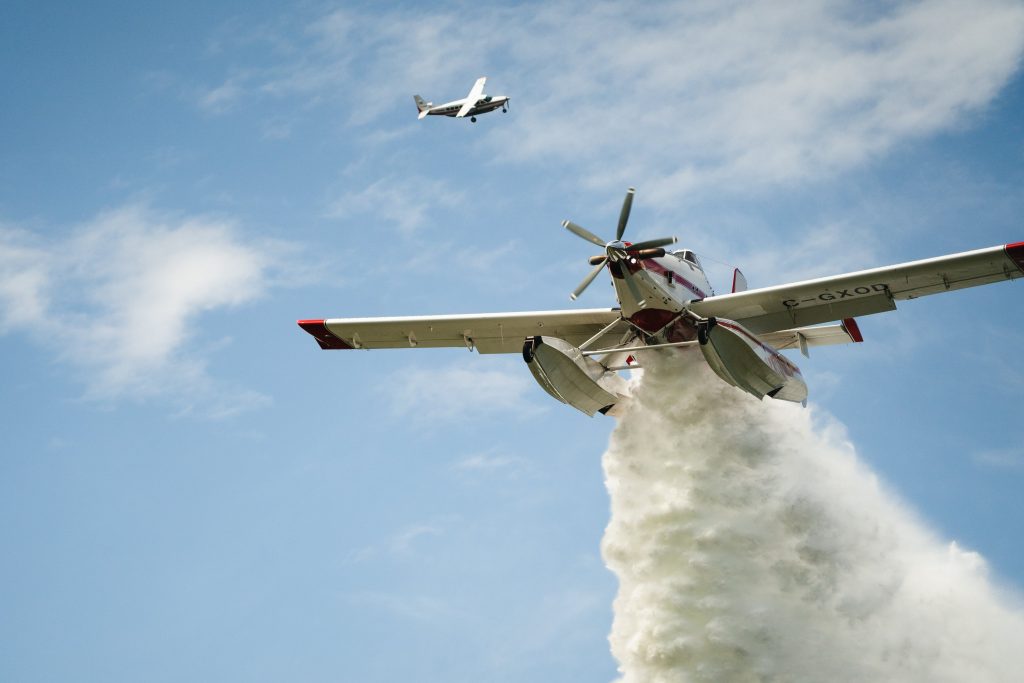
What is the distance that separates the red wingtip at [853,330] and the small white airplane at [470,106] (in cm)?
2968

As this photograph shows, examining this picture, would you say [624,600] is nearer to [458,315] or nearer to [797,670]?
[797,670]

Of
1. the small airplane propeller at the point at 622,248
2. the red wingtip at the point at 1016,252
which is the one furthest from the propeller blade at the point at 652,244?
the red wingtip at the point at 1016,252

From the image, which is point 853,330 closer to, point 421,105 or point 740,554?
point 740,554

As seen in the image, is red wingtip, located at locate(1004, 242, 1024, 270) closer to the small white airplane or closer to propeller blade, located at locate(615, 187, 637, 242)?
propeller blade, located at locate(615, 187, 637, 242)

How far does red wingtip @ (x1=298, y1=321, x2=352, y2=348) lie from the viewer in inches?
1176

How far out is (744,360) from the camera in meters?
25.2

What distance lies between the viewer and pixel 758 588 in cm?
2623

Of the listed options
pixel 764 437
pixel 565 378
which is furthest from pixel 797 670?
pixel 565 378

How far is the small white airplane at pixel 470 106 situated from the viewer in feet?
181

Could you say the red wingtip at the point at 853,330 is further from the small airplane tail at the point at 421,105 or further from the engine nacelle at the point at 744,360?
the small airplane tail at the point at 421,105

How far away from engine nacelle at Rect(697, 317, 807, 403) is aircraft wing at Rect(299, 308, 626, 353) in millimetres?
3413

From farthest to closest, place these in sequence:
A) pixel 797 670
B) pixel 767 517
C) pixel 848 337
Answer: pixel 848 337 → pixel 767 517 → pixel 797 670

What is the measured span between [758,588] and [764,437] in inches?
155

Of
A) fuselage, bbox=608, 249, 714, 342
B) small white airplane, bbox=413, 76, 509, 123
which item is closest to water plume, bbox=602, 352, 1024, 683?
fuselage, bbox=608, 249, 714, 342
